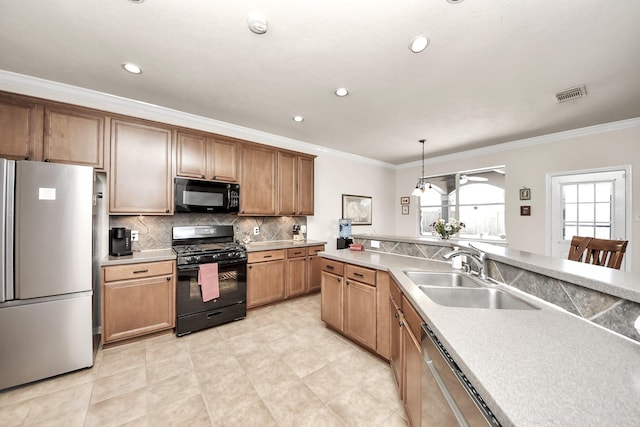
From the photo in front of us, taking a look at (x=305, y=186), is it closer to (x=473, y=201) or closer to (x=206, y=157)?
(x=206, y=157)

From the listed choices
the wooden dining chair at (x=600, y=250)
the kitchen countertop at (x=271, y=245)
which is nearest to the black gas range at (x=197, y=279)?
the kitchen countertop at (x=271, y=245)

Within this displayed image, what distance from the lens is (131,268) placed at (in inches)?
93.4

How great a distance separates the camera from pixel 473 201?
4.86 meters

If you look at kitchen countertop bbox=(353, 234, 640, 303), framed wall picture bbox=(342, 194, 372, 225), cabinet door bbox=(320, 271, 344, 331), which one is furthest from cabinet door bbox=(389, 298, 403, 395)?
framed wall picture bbox=(342, 194, 372, 225)

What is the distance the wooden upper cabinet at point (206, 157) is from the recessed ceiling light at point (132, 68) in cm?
75

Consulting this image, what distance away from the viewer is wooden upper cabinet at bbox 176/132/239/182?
2.89m

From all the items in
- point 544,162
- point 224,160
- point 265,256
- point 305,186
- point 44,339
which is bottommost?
point 44,339

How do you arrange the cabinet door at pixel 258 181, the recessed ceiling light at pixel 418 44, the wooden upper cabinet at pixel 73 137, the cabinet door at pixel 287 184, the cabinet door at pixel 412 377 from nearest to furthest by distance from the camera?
the cabinet door at pixel 412 377
the recessed ceiling light at pixel 418 44
the wooden upper cabinet at pixel 73 137
the cabinet door at pixel 258 181
the cabinet door at pixel 287 184

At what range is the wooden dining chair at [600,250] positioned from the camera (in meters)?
1.91

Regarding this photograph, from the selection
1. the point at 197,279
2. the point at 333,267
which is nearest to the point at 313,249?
the point at 333,267

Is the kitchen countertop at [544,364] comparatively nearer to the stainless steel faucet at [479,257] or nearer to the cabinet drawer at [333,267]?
the stainless steel faucet at [479,257]

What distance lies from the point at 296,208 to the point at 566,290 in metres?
3.26

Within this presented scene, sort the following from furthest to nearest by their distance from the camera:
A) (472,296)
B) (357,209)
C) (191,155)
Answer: (357,209) < (191,155) < (472,296)

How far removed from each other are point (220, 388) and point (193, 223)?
207 cm
